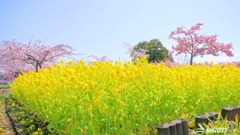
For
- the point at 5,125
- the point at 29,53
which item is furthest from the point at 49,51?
the point at 5,125

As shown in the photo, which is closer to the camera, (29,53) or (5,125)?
(5,125)

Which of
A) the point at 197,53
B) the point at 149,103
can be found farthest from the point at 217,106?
the point at 197,53

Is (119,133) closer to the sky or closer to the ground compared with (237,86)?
closer to the ground

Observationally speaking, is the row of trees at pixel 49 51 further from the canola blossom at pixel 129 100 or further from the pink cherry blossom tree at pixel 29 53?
the canola blossom at pixel 129 100

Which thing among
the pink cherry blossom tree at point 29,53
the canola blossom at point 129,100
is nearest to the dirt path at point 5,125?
the canola blossom at point 129,100

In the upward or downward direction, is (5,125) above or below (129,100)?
below

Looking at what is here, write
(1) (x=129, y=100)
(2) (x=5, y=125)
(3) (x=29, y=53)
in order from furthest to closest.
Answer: (3) (x=29, y=53) < (2) (x=5, y=125) < (1) (x=129, y=100)

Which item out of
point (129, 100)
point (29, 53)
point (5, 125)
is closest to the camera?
point (129, 100)

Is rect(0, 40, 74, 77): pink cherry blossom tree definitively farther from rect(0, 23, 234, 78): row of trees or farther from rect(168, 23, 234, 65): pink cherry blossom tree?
rect(168, 23, 234, 65): pink cherry blossom tree

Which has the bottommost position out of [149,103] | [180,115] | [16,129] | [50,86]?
[16,129]

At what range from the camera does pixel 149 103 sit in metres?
3.44

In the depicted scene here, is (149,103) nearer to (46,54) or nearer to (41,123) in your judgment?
(41,123)

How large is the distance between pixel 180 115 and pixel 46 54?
1226 cm

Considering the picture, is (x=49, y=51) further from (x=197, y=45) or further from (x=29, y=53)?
(x=197, y=45)
